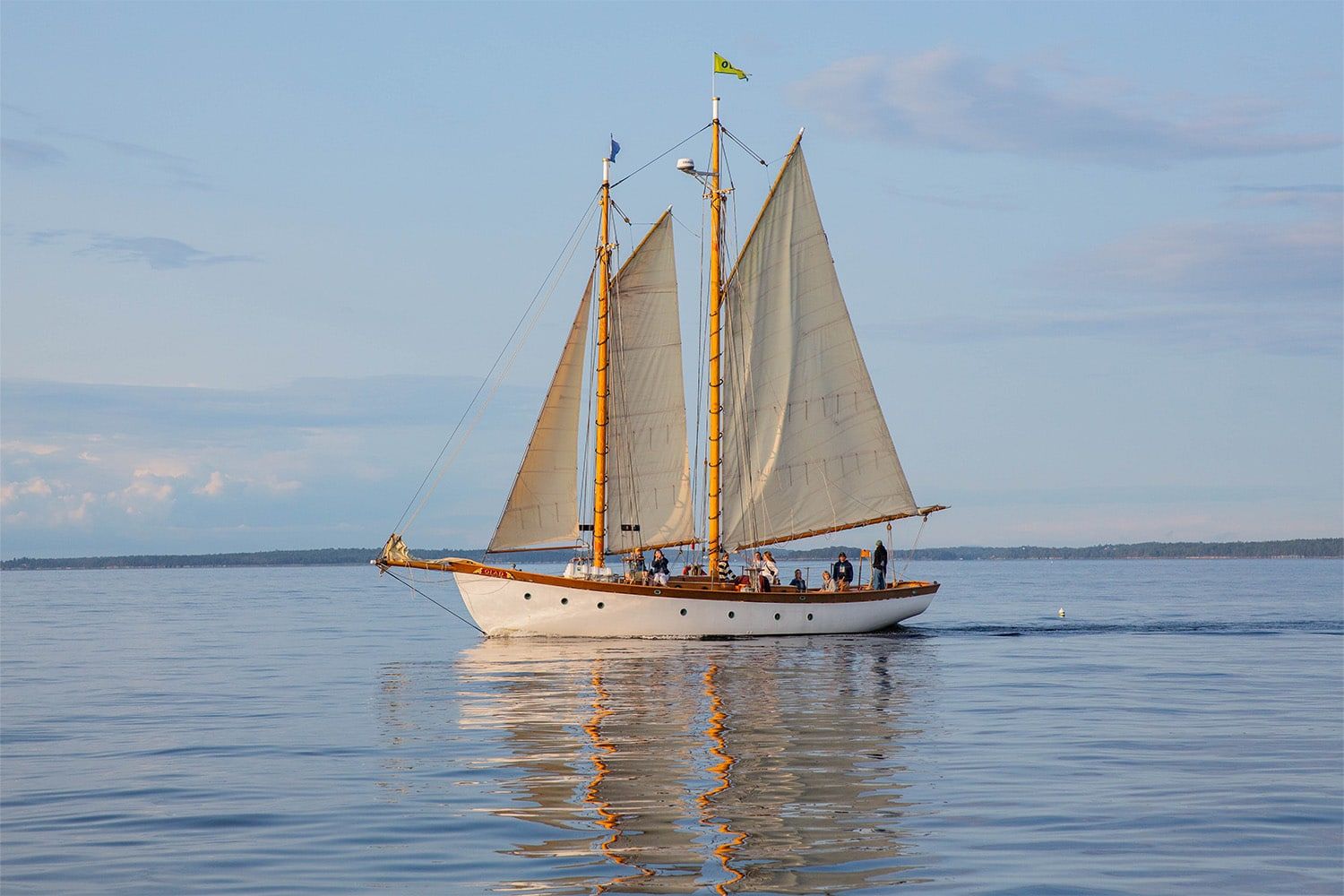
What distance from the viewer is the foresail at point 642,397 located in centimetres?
5278

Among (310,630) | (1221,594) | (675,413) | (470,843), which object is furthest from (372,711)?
(1221,594)

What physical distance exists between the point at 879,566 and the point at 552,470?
14.6 metres

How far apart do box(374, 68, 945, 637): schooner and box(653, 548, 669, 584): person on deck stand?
0.54m

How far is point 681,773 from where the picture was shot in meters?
20.9

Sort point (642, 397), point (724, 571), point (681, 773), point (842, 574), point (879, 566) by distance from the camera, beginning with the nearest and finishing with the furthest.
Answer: point (681, 773)
point (642, 397)
point (724, 571)
point (842, 574)
point (879, 566)

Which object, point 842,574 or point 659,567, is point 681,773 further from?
point 842,574

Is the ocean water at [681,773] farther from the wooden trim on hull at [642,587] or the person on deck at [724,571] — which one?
the person on deck at [724,571]

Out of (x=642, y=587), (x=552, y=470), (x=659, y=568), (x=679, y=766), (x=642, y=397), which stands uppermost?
(x=642, y=397)

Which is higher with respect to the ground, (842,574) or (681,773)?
(842,574)

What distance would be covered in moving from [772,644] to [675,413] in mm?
9868

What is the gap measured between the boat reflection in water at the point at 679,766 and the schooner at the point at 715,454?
939 cm

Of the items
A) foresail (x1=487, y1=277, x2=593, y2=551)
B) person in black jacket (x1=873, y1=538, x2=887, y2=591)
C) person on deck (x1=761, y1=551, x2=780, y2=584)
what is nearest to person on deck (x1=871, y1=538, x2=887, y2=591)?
person in black jacket (x1=873, y1=538, x2=887, y2=591)

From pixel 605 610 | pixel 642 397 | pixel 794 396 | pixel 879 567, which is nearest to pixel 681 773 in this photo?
pixel 605 610

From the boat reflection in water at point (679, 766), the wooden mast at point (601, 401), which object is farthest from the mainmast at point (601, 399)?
the boat reflection in water at point (679, 766)
